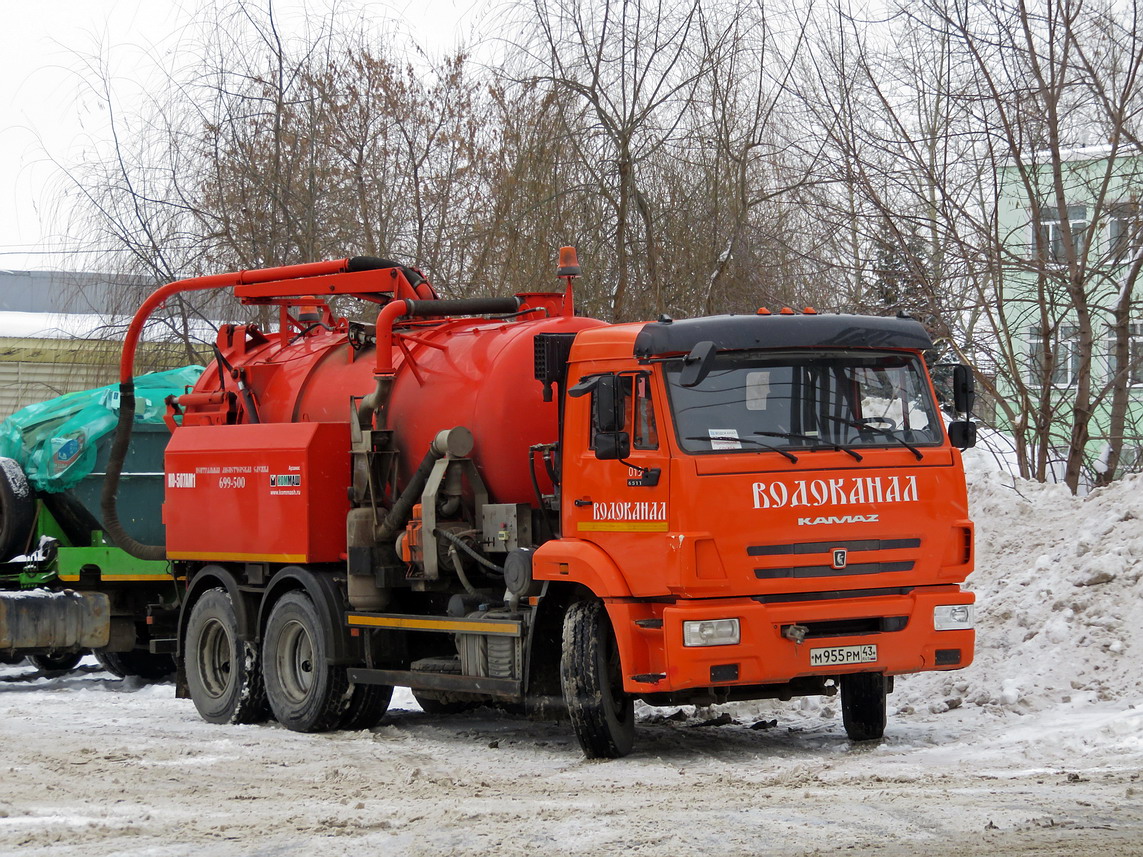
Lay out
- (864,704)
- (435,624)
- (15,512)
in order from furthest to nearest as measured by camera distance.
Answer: (15,512) → (435,624) → (864,704)

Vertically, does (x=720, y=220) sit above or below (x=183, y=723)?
above

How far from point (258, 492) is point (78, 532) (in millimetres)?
3924

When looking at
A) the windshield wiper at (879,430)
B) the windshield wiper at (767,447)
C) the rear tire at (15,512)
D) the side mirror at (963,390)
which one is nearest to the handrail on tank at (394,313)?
the windshield wiper at (767,447)

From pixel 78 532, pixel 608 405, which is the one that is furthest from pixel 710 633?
pixel 78 532

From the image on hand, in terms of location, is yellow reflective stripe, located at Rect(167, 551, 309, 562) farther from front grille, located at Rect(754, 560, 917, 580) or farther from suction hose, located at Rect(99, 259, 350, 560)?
front grille, located at Rect(754, 560, 917, 580)

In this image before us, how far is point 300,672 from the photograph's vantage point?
12.3 meters

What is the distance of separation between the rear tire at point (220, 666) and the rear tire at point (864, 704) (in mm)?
4766

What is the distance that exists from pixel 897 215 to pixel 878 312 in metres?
0.96

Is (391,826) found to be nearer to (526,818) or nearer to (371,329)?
(526,818)

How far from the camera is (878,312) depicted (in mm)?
15180

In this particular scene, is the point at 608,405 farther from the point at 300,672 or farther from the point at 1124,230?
the point at 1124,230

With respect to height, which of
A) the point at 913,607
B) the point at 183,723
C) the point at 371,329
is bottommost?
the point at 183,723

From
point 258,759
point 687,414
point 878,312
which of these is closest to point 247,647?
point 258,759

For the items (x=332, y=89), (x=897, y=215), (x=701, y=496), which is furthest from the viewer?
(x=332, y=89)
